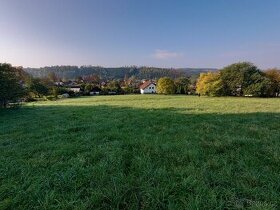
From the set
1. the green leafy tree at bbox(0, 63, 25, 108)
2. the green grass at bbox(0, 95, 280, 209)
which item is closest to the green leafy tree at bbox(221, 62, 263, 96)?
the green leafy tree at bbox(0, 63, 25, 108)

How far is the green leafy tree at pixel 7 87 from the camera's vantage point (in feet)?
68.9

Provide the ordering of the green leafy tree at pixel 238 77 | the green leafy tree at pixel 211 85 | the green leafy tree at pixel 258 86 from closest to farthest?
1. the green leafy tree at pixel 258 86
2. the green leafy tree at pixel 211 85
3. the green leafy tree at pixel 238 77

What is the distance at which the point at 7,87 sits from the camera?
71.0ft

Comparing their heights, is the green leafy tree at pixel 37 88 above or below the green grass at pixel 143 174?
below

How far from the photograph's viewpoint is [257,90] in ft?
171

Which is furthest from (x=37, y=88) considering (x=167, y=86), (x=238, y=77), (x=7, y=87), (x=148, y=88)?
(x=238, y=77)

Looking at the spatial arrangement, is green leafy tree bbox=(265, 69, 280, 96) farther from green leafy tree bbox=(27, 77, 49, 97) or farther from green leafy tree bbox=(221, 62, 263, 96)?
green leafy tree bbox=(27, 77, 49, 97)

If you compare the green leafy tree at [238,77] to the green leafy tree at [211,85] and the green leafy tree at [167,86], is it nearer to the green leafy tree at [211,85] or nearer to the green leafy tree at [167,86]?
the green leafy tree at [211,85]

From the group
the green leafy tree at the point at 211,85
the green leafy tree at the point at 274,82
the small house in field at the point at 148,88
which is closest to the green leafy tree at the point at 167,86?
the green leafy tree at the point at 211,85

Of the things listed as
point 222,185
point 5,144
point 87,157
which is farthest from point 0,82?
point 222,185

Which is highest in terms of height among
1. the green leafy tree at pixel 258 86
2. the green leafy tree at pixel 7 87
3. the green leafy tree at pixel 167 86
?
the green leafy tree at pixel 7 87

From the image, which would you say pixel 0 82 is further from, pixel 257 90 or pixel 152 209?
pixel 257 90

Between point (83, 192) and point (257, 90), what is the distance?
2256 inches

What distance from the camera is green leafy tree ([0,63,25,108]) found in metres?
21.0
